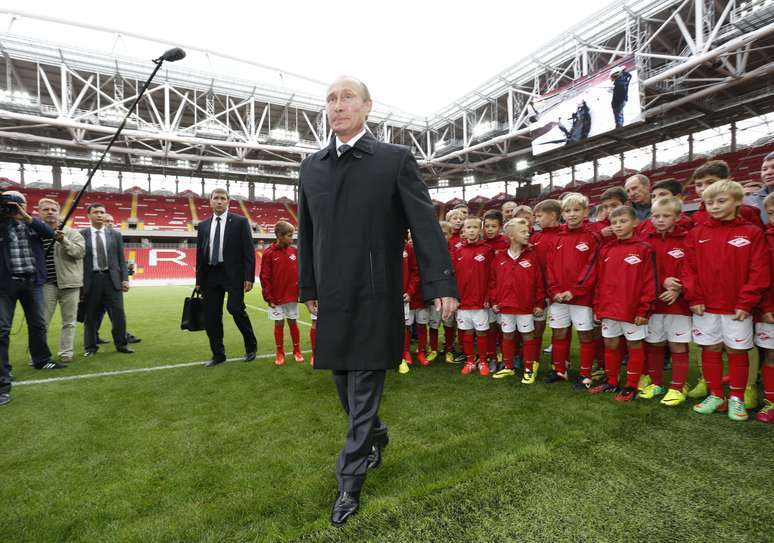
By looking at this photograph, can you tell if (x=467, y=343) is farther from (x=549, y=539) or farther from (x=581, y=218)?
(x=549, y=539)

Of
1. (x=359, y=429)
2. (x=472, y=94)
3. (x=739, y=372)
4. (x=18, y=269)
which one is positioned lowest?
(x=739, y=372)

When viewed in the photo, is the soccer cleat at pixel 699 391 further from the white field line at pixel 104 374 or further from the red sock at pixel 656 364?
the white field line at pixel 104 374

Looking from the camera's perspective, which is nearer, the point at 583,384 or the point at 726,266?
the point at 726,266

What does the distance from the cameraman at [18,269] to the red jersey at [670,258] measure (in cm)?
550

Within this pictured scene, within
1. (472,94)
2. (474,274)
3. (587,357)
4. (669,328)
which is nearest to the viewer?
(669,328)

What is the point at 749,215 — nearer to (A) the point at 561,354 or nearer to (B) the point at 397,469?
(A) the point at 561,354

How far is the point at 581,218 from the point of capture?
11.1 ft

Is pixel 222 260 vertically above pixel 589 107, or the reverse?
pixel 589 107

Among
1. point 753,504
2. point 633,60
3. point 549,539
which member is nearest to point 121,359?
point 549,539

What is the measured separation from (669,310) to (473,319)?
67.2 inches

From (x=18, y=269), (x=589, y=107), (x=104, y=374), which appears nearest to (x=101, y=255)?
(x=18, y=269)

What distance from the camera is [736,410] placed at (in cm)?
254

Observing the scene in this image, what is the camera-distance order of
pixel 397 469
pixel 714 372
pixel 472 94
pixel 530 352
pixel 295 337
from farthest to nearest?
pixel 472 94 → pixel 295 337 → pixel 530 352 → pixel 714 372 → pixel 397 469

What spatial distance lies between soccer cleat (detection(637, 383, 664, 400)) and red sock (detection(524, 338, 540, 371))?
87 cm
